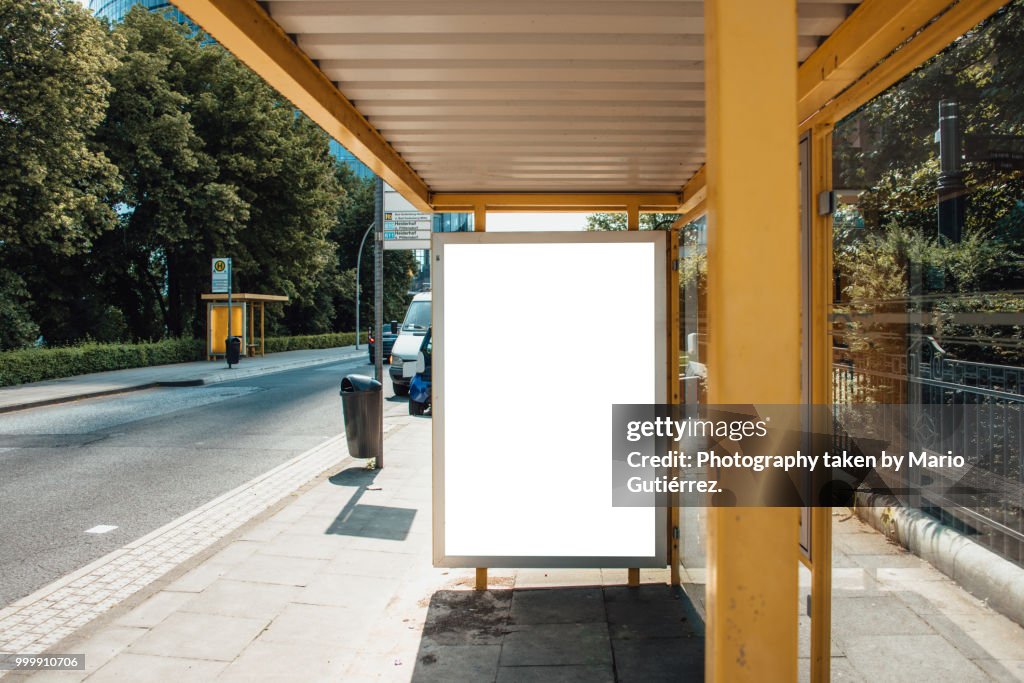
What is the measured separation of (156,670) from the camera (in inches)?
146

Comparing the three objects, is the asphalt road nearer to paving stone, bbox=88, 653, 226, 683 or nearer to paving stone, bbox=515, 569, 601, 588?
paving stone, bbox=88, 653, 226, 683

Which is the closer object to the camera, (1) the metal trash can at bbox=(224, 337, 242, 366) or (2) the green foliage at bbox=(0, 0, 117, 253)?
(2) the green foliage at bbox=(0, 0, 117, 253)

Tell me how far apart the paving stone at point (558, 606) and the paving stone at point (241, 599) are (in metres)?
1.46

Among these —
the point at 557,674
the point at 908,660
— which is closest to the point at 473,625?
the point at 557,674

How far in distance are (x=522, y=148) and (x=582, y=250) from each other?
70cm

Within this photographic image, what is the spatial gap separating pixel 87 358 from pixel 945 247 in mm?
23404

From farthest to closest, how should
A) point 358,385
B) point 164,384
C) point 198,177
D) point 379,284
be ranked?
1. point 198,177
2. point 164,384
3. point 379,284
4. point 358,385

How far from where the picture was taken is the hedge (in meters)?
18.8

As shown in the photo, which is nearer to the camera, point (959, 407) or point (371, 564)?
point (959, 407)

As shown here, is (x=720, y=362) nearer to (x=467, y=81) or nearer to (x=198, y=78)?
(x=467, y=81)

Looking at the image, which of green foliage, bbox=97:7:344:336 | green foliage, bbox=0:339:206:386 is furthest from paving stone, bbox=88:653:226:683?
green foliage, bbox=97:7:344:336

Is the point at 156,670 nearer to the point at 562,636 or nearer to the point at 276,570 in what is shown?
the point at 276,570

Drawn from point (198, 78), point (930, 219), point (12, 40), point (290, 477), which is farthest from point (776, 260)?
point (198, 78)

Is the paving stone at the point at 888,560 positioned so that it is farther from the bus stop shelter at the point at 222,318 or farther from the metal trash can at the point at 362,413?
the bus stop shelter at the point at 222,318
